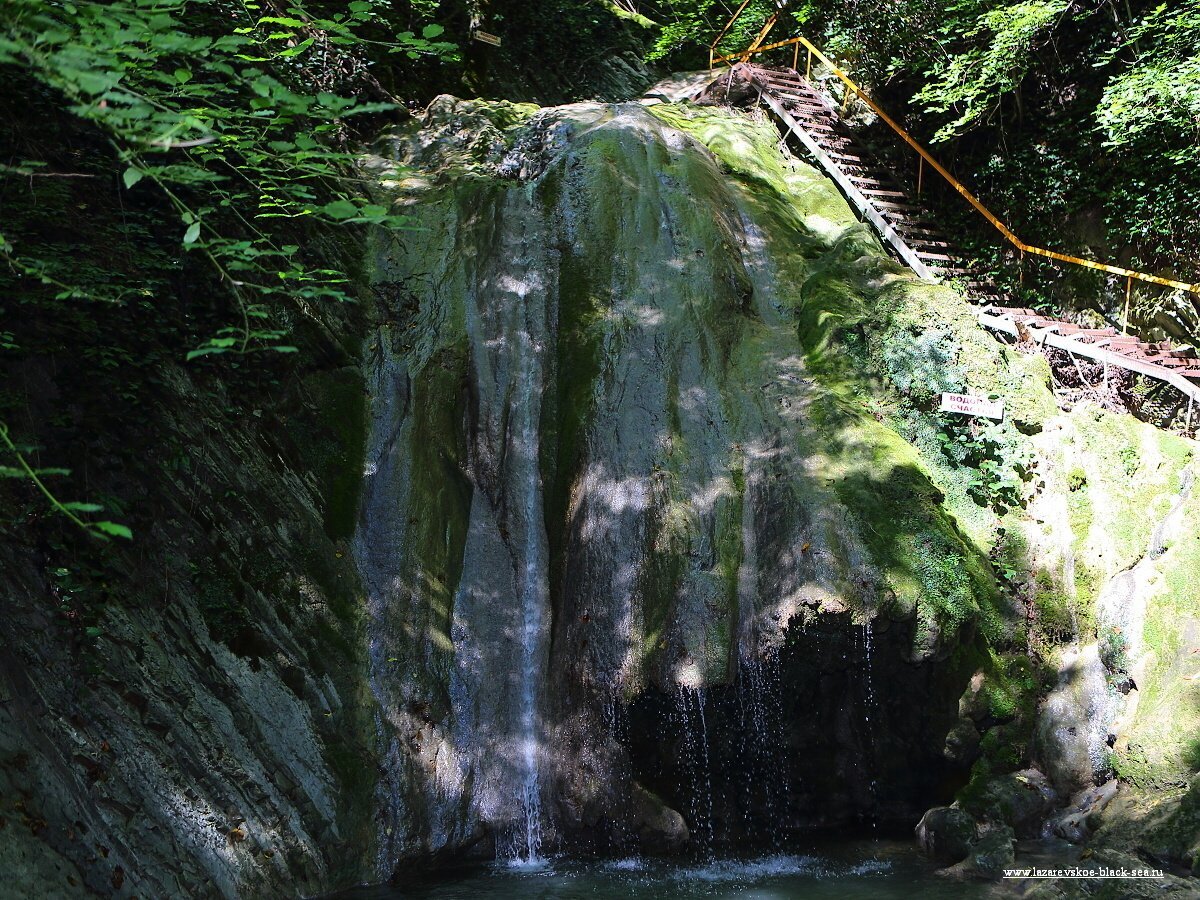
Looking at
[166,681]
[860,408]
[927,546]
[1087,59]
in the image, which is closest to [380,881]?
[166,681]

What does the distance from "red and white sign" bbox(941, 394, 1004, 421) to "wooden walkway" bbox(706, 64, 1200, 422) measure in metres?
2.19

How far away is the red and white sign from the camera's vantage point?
843 centimetres

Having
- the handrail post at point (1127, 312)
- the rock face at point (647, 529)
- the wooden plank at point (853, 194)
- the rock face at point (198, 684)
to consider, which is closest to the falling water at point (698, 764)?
the rock face at point (647, 529)

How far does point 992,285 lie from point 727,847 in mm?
8410

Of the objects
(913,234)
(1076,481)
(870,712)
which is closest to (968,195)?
(913,234)

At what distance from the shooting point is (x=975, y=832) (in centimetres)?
685

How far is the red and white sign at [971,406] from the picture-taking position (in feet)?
27.7

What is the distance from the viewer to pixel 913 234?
12.6m

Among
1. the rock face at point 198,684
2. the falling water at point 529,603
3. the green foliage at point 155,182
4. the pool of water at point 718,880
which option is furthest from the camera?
the falling water at point 529,603

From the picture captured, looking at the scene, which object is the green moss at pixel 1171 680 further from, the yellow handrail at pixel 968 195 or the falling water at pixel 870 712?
the yellow handrail at pixel 968 195

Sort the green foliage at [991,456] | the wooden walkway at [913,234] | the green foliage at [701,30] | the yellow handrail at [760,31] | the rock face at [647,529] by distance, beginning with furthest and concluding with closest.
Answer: the green foliage at [701,30], the yellow handrail at [760,31], the wooden walkway at [913,234], the green foliage at [991,456], the rock face at [647,529]

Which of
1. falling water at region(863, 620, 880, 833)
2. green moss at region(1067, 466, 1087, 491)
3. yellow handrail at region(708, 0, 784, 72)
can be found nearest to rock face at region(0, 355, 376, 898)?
falling water at region(863, 620, 880, 833)

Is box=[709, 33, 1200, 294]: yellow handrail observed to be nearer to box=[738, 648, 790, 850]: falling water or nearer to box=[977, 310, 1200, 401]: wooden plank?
box=[977, 310, 1200, 401]: wooden plank

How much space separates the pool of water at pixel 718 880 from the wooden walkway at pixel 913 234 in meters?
5.67
